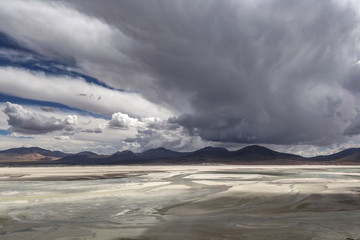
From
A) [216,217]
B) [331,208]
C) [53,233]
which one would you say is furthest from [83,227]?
[331,208]

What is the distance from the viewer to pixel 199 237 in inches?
472

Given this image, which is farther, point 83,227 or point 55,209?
point 55,209

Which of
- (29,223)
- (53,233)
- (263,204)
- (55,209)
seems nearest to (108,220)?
(53,233)

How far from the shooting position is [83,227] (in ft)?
45.2

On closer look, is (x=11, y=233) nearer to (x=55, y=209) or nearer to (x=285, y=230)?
(x=55, y=209)

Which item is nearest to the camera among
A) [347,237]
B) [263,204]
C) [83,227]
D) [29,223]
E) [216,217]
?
[347,237]

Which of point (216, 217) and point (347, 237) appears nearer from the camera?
point (347, 237)

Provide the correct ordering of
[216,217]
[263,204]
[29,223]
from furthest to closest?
1. [263,204]
2. [216,217]
3. [29,223]

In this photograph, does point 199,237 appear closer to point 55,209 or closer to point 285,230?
point 285,230

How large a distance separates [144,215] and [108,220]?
99.6 inches

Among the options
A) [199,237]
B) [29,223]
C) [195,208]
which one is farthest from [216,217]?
[29,223]

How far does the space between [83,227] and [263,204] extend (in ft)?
47.3

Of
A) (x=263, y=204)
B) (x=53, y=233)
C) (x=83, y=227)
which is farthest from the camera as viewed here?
(x=263, y=204)

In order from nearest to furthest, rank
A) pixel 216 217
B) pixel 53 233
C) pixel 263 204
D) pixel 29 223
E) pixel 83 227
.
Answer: pixel 53 233
pixel 83 227
pixel 29 223
pixel 216 217
pixel 263 204
